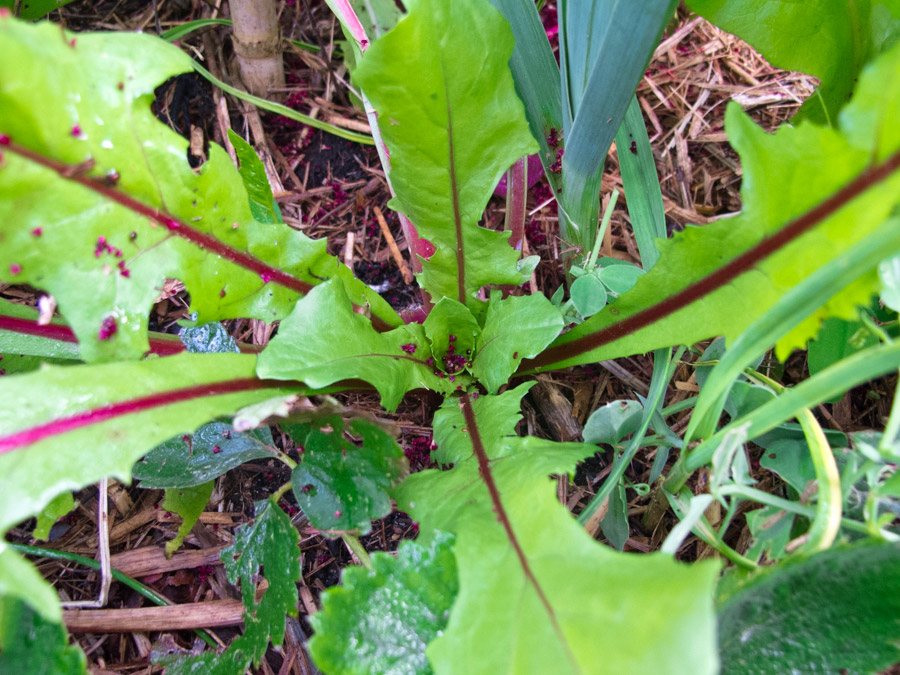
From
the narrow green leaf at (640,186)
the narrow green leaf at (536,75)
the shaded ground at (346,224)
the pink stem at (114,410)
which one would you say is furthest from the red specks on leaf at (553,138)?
the pink stem at (114,410)

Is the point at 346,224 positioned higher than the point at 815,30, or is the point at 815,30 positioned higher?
the point at 815,30

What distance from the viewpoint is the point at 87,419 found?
67 centimetres

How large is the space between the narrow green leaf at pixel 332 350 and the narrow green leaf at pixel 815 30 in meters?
0.74

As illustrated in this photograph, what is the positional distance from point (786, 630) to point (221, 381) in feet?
2.43

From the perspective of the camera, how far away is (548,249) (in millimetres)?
1333

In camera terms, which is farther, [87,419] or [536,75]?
[536,75]

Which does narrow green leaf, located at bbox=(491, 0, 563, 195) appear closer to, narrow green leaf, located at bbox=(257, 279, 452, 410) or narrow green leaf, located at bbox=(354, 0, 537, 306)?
narrow green leaf, located at bbox=(354, 0, 537, 306)

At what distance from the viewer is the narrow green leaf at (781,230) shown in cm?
64

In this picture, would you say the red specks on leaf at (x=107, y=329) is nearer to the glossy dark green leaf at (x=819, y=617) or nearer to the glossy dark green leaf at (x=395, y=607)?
the glossy dark green leaf at (x=395, y=607)

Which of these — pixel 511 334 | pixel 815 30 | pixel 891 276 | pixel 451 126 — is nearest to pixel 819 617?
pixel 891 276

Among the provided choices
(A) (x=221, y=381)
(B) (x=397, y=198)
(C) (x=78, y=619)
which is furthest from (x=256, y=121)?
(C) (x=78, y=619)

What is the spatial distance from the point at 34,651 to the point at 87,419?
309 millimetres

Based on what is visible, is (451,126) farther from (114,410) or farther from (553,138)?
(114,410)

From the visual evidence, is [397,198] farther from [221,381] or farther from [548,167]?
[221,381]
